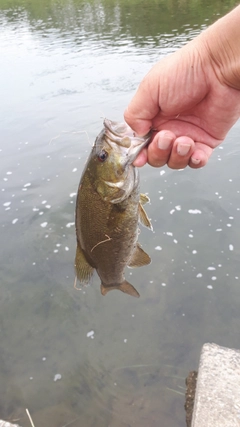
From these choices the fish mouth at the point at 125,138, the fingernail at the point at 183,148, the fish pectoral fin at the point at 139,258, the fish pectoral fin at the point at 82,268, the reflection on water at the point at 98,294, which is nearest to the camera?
the fish mouth at the point at 125,138

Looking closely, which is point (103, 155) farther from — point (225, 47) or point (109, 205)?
point (225, 47)

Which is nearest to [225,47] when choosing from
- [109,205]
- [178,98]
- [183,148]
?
[178,98]

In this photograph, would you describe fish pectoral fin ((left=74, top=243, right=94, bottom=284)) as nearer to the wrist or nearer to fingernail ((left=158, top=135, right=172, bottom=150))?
fingernail ((left=158, top=135, right=172, bottom=150))

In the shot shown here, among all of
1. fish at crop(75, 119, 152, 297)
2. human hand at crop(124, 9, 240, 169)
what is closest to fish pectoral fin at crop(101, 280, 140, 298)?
fish at crop(75, 119, 152, 297)

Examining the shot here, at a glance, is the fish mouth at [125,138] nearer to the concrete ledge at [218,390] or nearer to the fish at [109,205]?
the fish at [109,205]

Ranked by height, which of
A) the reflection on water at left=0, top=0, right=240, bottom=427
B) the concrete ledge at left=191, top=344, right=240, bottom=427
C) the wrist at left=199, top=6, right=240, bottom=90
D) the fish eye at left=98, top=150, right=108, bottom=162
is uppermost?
the wrist at left=199, top=6, right=240, bottom=90

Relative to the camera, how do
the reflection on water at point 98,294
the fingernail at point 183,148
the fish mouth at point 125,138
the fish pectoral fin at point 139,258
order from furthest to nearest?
the reflection on water at point 98,294 → the fish pectoral fin at point 139,258 → the fingernail at point 183,148 → the fish mouth at point 125,138

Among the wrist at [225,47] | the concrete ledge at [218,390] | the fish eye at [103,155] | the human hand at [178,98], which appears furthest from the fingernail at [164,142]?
the concrete ledge at [218,390]
